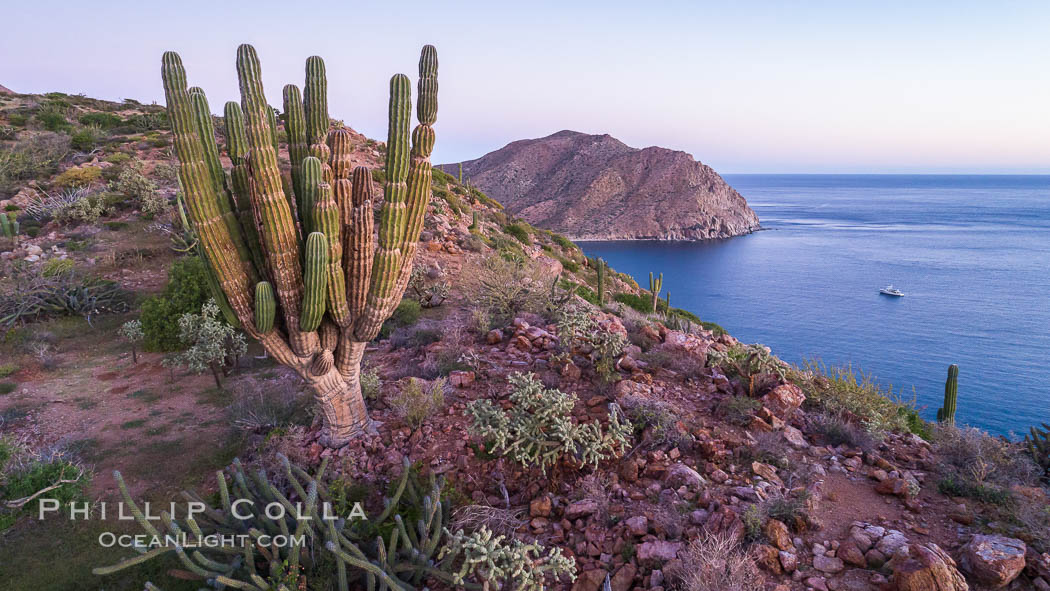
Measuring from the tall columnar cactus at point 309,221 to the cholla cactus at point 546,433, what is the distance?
1.81 m

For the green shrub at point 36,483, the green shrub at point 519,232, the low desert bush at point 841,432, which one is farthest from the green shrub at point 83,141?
the low desert bush at point 841,432

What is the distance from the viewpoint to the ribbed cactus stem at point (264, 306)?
5.05 m

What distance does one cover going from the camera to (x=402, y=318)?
33.4 ft

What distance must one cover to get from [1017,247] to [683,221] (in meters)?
42.2

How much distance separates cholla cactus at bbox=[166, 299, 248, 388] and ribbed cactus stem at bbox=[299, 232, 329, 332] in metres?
4.52

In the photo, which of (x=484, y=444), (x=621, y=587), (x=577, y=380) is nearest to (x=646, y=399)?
(x=577, y=380)

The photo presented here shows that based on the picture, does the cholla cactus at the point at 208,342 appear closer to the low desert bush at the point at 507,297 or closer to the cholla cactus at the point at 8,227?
the low desert bush at the point at 507,297

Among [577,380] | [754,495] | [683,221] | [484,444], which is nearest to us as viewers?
[754,495]

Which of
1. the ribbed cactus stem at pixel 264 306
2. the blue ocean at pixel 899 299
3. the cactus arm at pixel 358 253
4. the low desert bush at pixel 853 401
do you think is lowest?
the blue ocean at pixel 899 299

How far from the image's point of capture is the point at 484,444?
18.3ft

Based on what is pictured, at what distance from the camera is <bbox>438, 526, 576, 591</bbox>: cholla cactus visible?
12.5 ft

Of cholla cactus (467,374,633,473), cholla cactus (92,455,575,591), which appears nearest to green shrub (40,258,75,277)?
cholla cactus (92,455,575,591)

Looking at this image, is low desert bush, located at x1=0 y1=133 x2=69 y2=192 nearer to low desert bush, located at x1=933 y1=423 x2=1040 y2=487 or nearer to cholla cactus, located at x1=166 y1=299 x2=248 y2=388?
cholla cactus, located at x1=166 y1=299 x2=248 y2=388

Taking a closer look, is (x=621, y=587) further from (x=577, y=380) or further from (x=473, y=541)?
(x=577, y=380)
